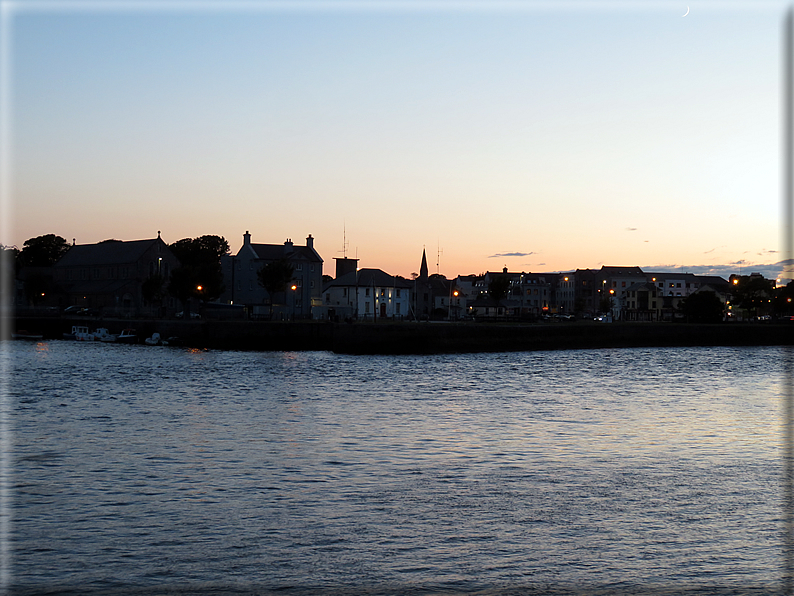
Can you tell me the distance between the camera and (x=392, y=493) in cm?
1788

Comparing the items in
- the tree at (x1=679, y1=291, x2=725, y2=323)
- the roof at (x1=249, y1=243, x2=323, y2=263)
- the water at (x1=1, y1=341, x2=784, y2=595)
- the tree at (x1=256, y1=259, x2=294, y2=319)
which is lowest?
the water at (x1=1, y1=341, x2=784, y2=595)

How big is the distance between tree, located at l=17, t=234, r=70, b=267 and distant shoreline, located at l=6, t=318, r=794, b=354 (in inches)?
2579

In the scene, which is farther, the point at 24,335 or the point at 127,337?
the point at 24,335

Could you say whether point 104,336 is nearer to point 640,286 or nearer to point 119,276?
point 119,276

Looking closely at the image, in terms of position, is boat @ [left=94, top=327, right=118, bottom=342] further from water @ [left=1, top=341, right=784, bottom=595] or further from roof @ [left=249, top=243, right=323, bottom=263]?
water @ [left=1, top=341, right=784, bottom=595]

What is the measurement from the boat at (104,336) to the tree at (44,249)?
77.9m

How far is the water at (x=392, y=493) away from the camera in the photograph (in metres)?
12.7

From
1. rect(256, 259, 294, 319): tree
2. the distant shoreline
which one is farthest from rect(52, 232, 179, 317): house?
rect(256, 259, 294, 319): tree

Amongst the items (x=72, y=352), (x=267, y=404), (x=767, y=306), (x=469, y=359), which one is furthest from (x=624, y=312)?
(x=267, y=404)

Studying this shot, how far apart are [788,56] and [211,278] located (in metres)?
96.9

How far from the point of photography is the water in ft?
41.7

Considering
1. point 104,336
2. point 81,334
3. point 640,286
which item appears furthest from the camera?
point 640,286

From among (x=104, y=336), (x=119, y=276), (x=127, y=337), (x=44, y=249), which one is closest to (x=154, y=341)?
(x=127, y=337)

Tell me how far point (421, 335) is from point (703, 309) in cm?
5989
